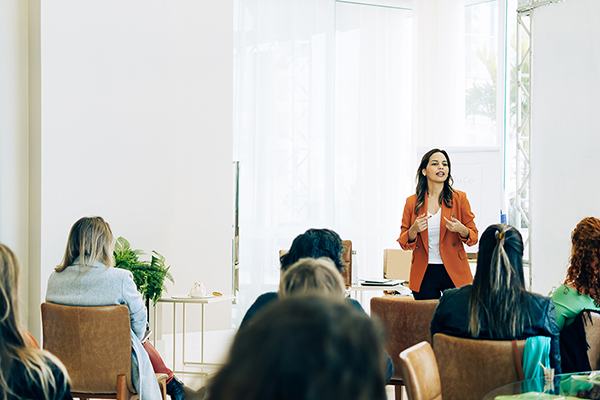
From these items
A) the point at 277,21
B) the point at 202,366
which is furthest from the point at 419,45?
the point at 202,366

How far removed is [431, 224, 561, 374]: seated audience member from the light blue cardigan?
5.30 ft

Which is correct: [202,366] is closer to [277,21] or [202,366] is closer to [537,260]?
[537,260]

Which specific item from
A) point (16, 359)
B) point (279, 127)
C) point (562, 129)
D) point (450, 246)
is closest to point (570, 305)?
point (450, 246)

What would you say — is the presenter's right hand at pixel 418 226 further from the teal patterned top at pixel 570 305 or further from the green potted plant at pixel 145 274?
the green potted plant at pixel 145 274

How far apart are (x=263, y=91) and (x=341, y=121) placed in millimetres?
1013

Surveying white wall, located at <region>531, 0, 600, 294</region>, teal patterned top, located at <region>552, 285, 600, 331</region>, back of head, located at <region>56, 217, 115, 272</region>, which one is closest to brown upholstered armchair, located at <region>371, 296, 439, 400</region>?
teal patterned top, located at <region>552, 285, 600, 331</region>

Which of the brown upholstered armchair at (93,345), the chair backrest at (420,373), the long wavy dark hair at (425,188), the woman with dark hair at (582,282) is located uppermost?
the long wavy dark hair at (425,188)

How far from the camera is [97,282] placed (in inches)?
117

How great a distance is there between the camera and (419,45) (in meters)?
7.05

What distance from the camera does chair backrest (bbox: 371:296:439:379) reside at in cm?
306

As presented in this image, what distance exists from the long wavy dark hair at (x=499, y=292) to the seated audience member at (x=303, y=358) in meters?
1.70

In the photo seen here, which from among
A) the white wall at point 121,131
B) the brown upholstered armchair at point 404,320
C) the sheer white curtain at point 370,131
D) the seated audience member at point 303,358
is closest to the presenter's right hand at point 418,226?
the brown upholstered armchair at point 404,320

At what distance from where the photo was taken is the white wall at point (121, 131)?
15.3 feet

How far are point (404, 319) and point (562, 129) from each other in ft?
8.93
